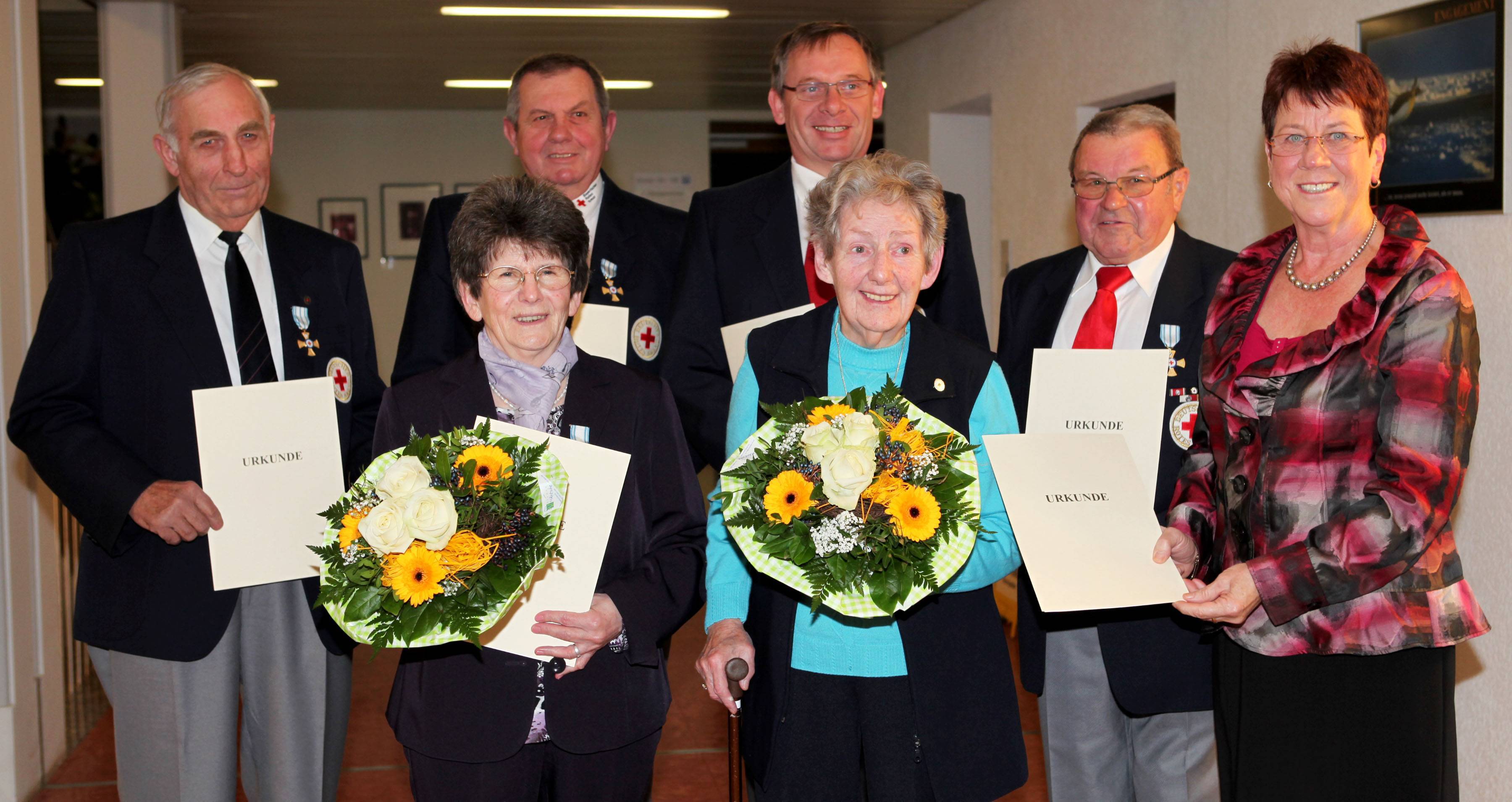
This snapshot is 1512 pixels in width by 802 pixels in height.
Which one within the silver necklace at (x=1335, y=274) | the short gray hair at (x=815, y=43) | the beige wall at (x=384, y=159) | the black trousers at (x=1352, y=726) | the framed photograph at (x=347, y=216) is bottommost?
the black trousers at (x=1352, y=726)

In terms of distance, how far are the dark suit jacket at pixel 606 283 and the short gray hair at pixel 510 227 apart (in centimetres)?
78

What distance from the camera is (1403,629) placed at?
2.08m

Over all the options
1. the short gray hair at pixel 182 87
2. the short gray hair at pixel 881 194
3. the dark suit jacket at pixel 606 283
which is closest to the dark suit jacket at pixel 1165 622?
the short gray hair at pixel 881 194

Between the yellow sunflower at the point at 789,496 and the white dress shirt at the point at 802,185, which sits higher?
the white dress shirt at the point at 802,185

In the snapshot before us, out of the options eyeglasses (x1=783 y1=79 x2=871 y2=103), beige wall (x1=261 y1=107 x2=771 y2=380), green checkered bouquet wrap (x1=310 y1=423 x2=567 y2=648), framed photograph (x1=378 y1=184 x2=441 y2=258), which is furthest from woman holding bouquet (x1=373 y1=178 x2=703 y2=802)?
framed photograph (x1=378 y1=184 x2=441 y2=258)

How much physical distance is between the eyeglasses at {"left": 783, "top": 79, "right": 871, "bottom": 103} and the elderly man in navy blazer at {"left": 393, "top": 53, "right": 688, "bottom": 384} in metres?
0.55

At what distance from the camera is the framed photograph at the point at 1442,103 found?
11.5 feet

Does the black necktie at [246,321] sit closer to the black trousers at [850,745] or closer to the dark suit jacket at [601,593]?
the dark suit jacket at [601,593]

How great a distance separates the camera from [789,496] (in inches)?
74.9

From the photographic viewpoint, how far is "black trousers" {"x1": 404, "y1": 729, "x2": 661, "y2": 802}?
2.18 metres

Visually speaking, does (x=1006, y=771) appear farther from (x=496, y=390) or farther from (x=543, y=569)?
(x=496, y=390)

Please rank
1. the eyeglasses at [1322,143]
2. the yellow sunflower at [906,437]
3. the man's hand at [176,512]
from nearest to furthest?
the yellow sunflower at [906,437] → the eyeglasses at [1322,143] → the man's hand at [176,512]

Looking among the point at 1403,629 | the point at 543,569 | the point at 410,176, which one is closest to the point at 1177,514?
the point at 1403,629

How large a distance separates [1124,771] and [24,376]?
2660 mm
